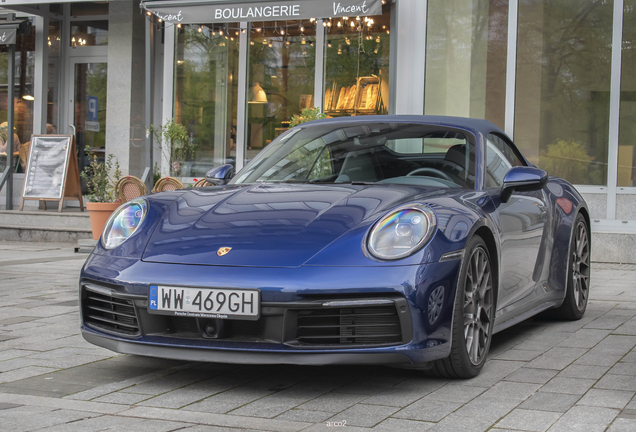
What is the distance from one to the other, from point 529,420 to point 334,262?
907 millimetres

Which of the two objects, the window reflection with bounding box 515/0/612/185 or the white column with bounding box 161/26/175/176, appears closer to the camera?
the window reflection with bounding box 515/0/612/185

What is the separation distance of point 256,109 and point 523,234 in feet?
27.0

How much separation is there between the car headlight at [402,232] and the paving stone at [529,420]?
0.71 meters

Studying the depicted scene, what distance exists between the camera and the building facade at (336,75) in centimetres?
953

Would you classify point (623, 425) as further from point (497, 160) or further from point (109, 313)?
point (109, 313)

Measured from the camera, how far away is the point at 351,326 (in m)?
3.08

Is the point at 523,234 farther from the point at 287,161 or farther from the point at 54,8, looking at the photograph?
the point at 54,8

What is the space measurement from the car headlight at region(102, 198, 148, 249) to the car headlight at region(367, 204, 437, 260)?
43.5 inches

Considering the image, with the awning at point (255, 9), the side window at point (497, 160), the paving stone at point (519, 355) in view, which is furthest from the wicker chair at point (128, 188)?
the paving stone at point (519, 355)

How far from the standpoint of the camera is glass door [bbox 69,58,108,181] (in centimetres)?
1377

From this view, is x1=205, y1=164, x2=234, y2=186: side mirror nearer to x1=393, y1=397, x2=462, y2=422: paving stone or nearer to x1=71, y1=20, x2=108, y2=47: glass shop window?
x1=393, y1=397, x2=462, y2=422: paving stone

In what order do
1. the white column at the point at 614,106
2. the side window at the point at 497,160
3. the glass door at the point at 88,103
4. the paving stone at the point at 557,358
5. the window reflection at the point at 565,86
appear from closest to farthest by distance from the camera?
the paving stone at the point at 557,358 < the side window at the point at 497,160 < the white column at the point at 614,106 < the window reflection at the point at 565,86 < the glass door at the point at 88,103

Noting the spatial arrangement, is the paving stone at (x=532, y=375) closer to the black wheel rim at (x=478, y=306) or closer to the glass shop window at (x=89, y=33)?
the black wheel rim at (x=478, y=306)

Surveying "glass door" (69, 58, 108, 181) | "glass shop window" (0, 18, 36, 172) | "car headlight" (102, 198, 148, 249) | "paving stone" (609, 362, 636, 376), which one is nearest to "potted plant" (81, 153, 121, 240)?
"glass door" (69, 58, 108, 181)
